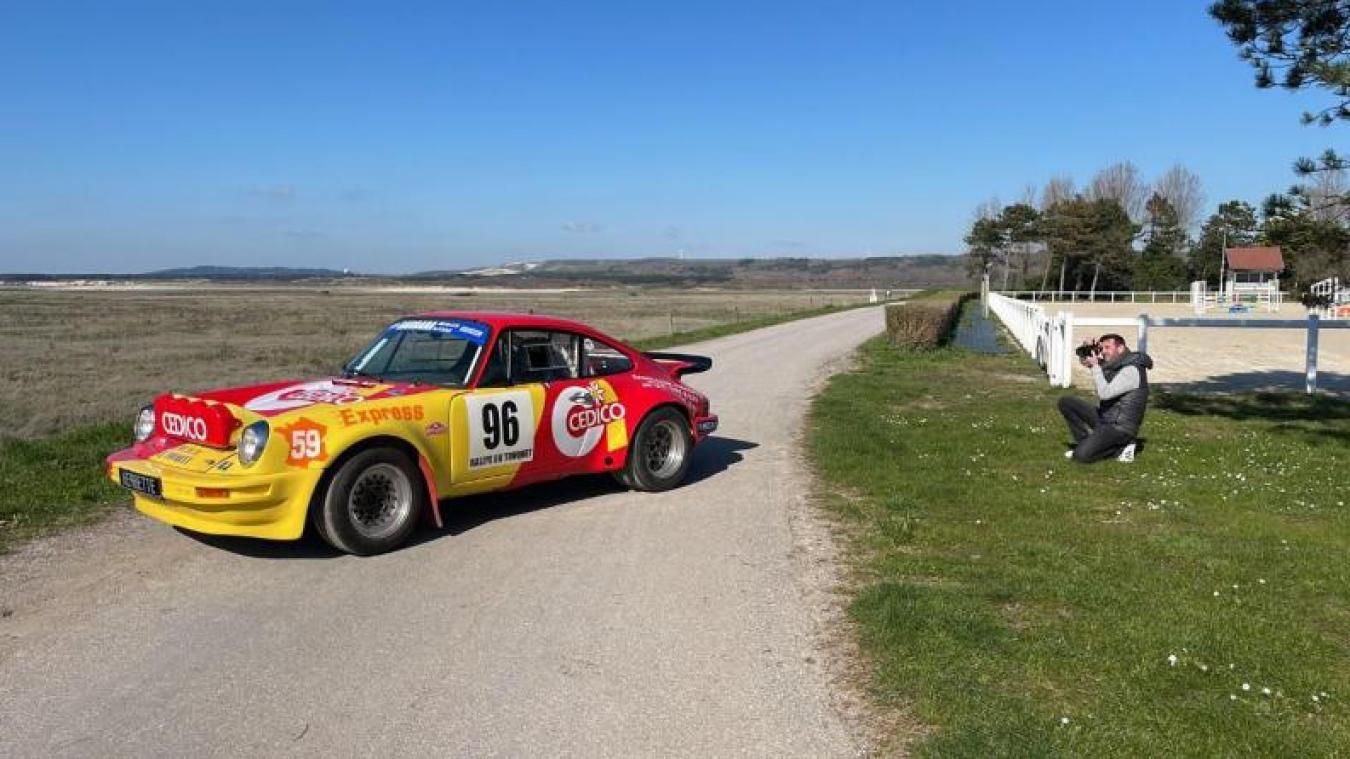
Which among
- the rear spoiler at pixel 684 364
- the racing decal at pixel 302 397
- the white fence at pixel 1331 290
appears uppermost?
the white fence at pixel 1331 290

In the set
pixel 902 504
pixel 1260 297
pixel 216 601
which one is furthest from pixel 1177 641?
pixel 1260 297

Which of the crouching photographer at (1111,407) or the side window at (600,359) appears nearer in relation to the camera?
the side window at (600,359)

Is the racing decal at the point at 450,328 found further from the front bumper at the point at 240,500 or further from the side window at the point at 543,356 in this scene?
the front bumper at the point at 240,500

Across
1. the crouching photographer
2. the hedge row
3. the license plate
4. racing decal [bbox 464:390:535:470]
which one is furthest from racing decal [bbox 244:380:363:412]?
the hedge row

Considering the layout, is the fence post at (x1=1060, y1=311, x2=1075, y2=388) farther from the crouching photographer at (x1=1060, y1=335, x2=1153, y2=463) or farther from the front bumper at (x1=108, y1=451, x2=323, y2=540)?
the front bumper at (x1=108, y1=451, x2=323, y2=540)

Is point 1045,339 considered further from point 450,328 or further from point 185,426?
point 185,426

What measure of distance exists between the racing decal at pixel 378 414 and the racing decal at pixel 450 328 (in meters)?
0.86

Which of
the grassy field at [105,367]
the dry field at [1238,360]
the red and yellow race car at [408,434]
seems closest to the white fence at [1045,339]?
the dry field at [1238,360]

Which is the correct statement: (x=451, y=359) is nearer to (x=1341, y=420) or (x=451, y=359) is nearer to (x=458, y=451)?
(x=458, y=451)

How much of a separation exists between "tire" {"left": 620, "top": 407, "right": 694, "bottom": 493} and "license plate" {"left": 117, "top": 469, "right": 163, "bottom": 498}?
3.39 metres

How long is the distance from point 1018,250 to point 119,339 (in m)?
74.3

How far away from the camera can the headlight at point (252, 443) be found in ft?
19.4

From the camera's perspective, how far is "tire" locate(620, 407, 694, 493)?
26.8 feet

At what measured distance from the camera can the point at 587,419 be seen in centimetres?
775
